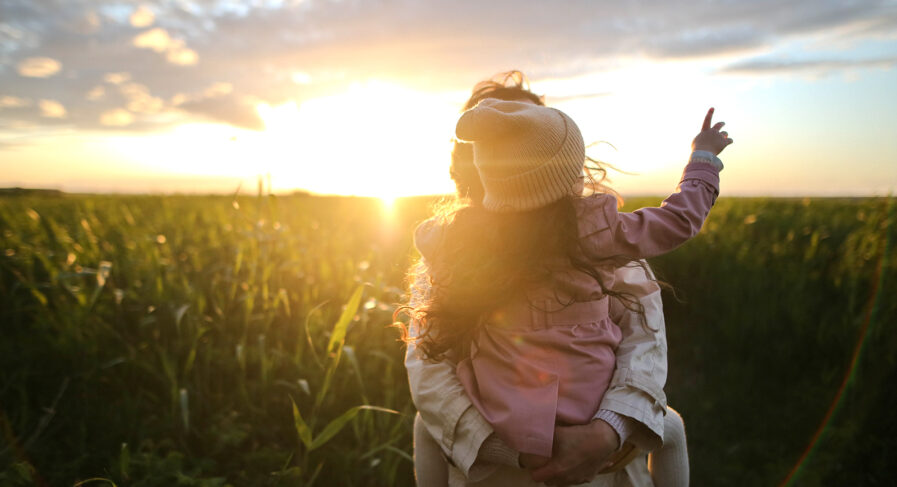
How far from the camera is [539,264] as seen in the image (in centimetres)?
145

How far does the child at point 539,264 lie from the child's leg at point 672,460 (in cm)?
31

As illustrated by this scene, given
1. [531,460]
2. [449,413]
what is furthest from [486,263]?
[531,460]

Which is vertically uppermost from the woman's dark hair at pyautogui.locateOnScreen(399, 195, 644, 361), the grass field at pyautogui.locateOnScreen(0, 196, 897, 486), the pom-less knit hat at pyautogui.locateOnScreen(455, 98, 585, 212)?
the pom-less knit hat at pyautogui.locateOnScreen(455, 98, 585, 212)

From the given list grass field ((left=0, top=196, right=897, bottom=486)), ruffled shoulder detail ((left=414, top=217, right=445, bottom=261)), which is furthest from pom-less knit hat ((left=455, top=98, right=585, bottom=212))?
grass field ((left=0, top=196, right=897, bottom=486))

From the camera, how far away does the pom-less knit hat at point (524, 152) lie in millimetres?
1343

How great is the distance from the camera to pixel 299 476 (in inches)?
86.3

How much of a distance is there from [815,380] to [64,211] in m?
7.63

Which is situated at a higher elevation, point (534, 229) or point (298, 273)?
point (534, 229)

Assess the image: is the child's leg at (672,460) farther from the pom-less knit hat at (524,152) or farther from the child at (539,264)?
the pom-less knit hat at (524,152)

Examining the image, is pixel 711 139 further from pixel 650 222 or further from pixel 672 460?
pixel 672 460

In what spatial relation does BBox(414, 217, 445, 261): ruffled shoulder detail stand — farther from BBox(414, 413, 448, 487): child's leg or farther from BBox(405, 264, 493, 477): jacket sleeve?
BBox(414, 413, 448, 487): child's leg

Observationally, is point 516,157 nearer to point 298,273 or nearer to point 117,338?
point 298,273

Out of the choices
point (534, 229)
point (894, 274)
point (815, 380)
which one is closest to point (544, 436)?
point (534, 229)

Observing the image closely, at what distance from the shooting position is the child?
1.35 metres
